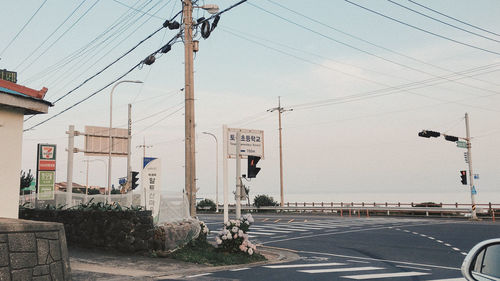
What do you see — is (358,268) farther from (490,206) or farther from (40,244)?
(490,206)

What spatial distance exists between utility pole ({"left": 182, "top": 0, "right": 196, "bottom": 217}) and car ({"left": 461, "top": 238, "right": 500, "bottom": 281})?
13.7 metres

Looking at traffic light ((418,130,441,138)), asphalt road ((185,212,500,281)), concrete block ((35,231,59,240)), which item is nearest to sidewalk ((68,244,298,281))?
asphalt road ((185,212,500,281))

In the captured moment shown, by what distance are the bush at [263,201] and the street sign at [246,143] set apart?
45.3m

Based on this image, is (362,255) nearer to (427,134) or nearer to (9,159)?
(9,159)

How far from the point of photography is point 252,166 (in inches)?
700

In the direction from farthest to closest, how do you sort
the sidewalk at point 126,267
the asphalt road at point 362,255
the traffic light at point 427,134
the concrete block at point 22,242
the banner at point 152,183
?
the traffic light at point 427,134 < the banner at point 152,183 < the asphalt road at point 362,255 < the sidewalk at point 126,267 < the concrete block at point 22,242

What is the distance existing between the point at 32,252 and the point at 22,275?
17.6 inches

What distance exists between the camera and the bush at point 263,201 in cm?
6317

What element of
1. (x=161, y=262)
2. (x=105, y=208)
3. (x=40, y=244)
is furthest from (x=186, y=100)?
(x=40, y=244)

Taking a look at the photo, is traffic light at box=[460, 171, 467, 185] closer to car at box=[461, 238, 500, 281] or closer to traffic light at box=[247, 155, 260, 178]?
traffic light at box=[247, 155, 260, 178]

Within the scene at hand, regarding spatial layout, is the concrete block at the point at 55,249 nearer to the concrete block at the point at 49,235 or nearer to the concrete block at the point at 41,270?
the concrete block at the point at 49,235

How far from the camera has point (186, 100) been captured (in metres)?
17.8

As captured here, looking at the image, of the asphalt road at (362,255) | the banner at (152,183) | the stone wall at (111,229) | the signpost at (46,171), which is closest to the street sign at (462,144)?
the asphalt road at (362,255)

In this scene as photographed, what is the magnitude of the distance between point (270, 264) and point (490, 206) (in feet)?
121
